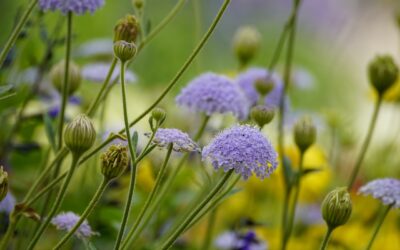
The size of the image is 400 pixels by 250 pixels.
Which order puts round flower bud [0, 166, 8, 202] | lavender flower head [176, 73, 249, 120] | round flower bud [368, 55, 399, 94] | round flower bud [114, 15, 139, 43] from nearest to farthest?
1. round flower bud [0, 166, 8, 202]
2. round flower bud [114, 15, 139, 43]
3. lavender flower head [176, 73, 249, 120]
4. round flower bud [368, 55, 399, 94]

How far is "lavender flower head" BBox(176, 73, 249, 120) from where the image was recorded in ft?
2.53

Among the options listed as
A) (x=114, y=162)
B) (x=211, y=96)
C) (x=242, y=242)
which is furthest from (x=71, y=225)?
(x=242, y=242)

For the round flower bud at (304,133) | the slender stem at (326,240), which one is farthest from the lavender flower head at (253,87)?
the slender stem at (326,240)

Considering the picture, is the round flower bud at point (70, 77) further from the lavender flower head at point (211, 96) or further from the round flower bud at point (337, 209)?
the round flower bud at point (337, 209)

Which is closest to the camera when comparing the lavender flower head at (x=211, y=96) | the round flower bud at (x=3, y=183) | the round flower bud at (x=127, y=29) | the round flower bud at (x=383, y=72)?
the round flower bud at (x=3, y=183)

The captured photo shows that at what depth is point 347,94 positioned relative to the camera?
A: 253cm

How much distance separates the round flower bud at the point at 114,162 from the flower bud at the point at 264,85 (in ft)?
1.17

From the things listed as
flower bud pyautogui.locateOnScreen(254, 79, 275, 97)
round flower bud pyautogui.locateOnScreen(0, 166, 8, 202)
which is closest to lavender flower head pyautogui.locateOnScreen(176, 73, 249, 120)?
flower bud pyautogui.locateOnScreen(254, 79, 275, 97)

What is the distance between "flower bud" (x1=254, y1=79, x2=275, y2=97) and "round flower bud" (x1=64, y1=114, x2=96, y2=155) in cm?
38

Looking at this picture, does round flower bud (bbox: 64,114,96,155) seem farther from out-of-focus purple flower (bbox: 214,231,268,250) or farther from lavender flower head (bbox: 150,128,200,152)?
out-of-focus purple flower (bbox: 214,231,268,250)

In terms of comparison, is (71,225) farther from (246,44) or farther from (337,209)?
(246,44)

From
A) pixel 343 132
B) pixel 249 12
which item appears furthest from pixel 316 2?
pixel 343 132

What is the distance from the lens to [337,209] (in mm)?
620

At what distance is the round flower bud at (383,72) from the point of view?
0.89 metres
